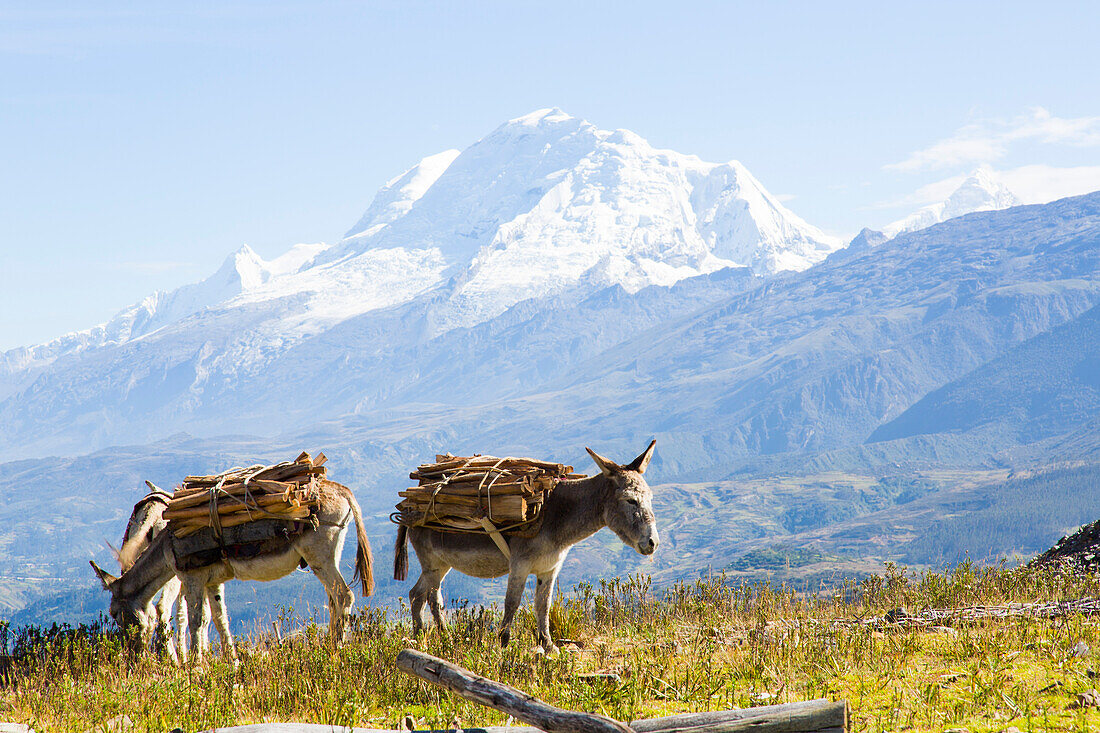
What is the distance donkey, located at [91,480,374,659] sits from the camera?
1324cm

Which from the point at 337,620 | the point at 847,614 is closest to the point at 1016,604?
the point at 847,614

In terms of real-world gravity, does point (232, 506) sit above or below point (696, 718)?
above

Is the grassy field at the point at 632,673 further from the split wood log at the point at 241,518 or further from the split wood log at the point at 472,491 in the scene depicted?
the split wood log at the point at 472,491

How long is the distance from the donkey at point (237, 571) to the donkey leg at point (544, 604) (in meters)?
2.80

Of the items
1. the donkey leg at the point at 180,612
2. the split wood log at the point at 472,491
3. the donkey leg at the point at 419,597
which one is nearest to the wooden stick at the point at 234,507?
the donkey leg at the point at 180,612

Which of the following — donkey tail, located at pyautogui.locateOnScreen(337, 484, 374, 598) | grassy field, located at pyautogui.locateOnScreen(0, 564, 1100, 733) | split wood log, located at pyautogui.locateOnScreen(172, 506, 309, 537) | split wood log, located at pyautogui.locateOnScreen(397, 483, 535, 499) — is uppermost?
split wood log, located at pyautogui.locateOnScreen(172, 506, 309, 537)

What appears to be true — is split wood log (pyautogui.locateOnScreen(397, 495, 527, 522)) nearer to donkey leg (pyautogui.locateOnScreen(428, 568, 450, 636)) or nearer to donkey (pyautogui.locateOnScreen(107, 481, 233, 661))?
donkey leg (pyautogui.locateOnScreen(428, 568, 450, 636))

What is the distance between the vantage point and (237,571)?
43.7 ft

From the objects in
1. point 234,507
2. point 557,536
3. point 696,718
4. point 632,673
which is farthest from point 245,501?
point 696,718

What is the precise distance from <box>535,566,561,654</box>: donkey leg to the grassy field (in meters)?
0.27

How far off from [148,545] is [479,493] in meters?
5.96

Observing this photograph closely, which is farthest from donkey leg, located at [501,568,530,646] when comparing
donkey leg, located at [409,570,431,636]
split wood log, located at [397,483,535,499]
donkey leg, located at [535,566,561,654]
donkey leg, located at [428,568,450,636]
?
donkey leg, located at [409,570,431,636]

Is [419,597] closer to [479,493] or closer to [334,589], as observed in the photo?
[334,589]

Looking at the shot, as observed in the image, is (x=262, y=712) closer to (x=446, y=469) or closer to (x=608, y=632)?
(x=446, y=469)
